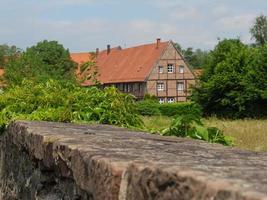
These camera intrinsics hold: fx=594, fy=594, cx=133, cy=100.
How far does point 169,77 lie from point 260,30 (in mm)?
17823

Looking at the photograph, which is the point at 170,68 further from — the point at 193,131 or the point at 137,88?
the point at 193,131

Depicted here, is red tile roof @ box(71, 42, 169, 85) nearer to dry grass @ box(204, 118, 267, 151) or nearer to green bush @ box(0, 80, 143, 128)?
dry grass @ box(204, 118, 267, 151)

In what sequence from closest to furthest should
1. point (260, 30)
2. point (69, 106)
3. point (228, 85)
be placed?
point (69, 106)
point (228, 85)
point (260, 30)

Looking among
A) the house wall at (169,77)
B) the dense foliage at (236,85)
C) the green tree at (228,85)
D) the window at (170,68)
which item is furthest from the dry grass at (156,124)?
the window at (170,68)

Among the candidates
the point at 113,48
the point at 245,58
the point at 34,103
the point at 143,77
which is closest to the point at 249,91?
the point at 245,58

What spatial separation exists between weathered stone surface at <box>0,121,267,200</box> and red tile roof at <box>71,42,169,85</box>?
214ft

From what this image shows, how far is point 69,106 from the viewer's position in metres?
5.18

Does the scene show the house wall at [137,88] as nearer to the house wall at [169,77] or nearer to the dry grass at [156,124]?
the house wall at [169,77]

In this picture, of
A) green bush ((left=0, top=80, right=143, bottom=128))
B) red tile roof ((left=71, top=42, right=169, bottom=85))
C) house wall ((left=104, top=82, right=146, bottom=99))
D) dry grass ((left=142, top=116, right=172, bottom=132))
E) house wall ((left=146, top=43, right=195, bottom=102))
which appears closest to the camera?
dry grass ((left=142, top=116, right=172, bottom=132))

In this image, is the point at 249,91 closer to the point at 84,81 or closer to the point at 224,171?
the point at 84,81

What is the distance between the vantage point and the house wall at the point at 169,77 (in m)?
70.7

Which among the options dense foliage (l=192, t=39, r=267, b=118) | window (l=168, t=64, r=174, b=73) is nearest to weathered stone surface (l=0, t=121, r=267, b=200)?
dense foliage (l=192, t=39, r=267, b=118)

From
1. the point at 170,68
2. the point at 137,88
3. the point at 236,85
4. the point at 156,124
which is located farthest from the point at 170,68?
the point at 156,124

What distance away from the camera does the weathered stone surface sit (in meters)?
1.49
